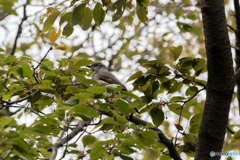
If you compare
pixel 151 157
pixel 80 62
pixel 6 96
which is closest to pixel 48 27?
pixel 80 62

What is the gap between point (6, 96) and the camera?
6.93 ft

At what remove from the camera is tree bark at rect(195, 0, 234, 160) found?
2045 millimetres

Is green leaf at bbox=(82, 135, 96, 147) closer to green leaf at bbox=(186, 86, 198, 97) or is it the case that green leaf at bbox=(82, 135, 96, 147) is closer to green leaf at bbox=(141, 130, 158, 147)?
green leaf at bbox=(141, 130, 158, 147)

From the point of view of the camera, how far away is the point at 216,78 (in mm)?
2084

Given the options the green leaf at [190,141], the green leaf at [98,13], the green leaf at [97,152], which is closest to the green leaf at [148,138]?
the green leaf at [97,152]

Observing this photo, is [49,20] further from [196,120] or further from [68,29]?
[196,120]

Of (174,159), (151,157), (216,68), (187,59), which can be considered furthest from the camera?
(151,157)

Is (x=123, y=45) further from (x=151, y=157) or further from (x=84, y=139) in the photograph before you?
(x=84, y=139)

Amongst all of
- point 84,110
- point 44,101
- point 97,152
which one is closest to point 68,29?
point 44,101

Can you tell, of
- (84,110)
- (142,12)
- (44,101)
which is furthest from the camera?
(142,12)

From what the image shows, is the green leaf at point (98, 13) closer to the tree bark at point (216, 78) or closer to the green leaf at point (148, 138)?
the tree bark at point (216, 78)

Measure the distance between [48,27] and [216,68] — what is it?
4.49 feet

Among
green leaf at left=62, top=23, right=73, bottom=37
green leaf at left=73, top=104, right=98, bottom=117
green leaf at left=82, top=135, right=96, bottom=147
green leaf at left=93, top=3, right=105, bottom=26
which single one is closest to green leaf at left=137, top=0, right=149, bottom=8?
green leaf at left=93, top=3, right=105, bottom=26

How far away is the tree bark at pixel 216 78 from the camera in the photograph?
2045 millimetres
